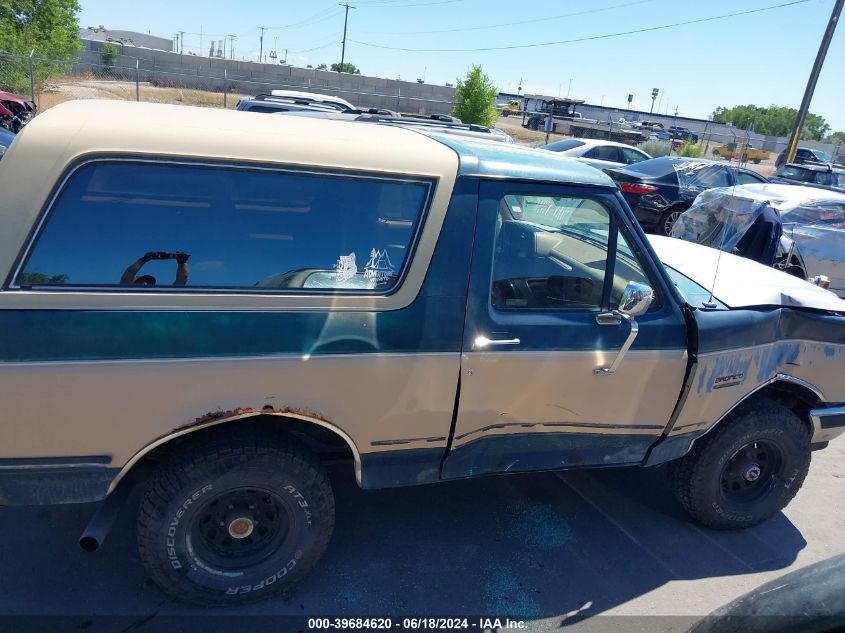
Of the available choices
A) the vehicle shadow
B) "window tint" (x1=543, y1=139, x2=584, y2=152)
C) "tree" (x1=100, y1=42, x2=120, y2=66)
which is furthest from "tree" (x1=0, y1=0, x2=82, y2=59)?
the vehicle shadow

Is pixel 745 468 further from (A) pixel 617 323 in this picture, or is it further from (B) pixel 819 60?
(B) pixel 819 60

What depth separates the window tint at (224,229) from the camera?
2.42 metres

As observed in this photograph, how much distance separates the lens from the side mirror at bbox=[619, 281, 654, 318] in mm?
2930

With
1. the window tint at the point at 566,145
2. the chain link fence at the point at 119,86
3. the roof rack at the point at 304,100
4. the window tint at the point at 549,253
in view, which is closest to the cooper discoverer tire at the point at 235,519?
the window tint at the point at 549,253

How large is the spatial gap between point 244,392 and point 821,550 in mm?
3468

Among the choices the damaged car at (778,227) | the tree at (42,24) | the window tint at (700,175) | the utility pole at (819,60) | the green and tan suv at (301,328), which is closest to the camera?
the green and tan suv at (301,328)

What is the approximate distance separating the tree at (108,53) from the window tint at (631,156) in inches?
1273

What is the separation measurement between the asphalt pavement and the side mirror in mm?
1431

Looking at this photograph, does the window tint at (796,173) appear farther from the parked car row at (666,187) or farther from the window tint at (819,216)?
the window tint at (819,216)

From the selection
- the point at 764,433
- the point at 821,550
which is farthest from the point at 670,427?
the point at 821,550

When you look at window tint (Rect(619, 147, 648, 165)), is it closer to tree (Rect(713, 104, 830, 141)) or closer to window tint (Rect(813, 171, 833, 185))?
window tint (Rect(813, 171, 833, 185))

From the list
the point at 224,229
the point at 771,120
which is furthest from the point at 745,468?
the point at 771,120

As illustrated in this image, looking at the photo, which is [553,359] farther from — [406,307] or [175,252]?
[175,252]

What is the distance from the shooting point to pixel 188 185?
2.55 metres
